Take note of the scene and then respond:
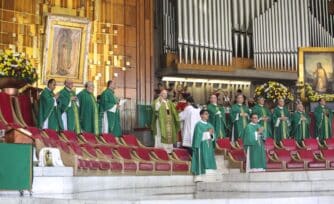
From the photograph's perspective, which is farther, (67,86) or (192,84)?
(192,84)

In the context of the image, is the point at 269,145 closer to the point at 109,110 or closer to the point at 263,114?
the point at 263,114

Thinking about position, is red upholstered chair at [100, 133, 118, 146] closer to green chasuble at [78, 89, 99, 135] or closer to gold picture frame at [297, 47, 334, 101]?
green chasuble at [78, 89, 99, 135]

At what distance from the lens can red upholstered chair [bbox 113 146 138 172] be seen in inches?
445

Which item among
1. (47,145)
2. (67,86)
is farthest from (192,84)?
(47,145)

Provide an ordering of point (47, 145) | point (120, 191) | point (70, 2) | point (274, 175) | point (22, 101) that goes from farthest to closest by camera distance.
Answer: point (70, 2), point (22, 101), point (274, 175), point (120, 191), point (47, 145)

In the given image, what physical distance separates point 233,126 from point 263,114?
0.76 m

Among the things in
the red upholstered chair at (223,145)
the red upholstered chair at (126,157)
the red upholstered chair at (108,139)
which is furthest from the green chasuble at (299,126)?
the red upholstered chair at (126,157)

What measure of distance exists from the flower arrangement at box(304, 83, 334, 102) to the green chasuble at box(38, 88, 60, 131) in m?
7.89

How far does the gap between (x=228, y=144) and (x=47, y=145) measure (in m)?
5.00

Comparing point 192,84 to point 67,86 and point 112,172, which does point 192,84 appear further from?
point 112,172

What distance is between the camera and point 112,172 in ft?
35.8

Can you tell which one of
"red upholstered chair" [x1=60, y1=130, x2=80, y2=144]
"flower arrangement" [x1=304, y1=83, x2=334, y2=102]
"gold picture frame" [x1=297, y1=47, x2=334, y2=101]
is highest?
"gold picture frame" [x1=297, y1=47, x2=334, y2=101]

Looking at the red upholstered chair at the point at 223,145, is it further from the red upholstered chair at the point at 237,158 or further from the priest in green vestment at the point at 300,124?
the priest in green vestment at the point at 300,124

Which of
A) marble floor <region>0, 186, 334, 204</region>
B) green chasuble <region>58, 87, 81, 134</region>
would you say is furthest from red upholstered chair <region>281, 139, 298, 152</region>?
green chasuble <region>58, 87, 81, 134</region>
